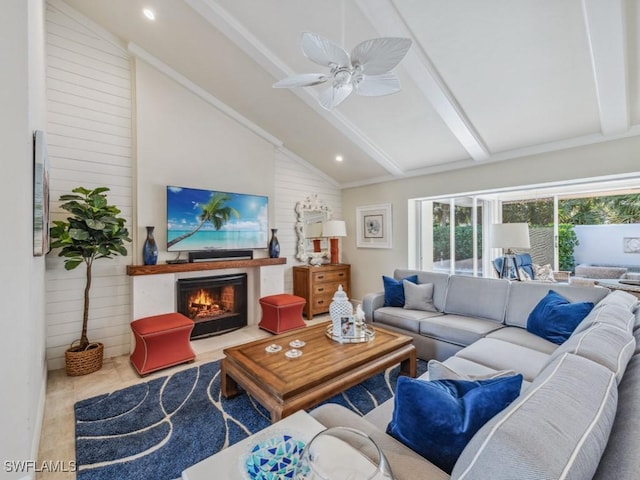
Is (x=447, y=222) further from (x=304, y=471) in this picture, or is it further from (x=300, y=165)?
(x=304, y=471)

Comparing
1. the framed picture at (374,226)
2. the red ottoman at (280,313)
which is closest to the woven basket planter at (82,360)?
the red ottoman at (280,313)

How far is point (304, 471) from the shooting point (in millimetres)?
812

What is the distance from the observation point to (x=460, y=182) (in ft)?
13.8

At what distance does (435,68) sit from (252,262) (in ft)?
10.3

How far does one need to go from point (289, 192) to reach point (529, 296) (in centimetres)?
362

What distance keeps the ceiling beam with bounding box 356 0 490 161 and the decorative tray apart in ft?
8.06

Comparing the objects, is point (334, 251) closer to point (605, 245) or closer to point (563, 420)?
point (605, 245)

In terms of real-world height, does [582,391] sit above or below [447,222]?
below

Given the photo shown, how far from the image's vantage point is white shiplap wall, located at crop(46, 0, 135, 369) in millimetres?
2955

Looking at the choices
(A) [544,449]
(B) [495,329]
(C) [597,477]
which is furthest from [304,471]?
(B) [495,329]

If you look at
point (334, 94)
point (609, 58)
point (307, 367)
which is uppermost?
point (609, 58)

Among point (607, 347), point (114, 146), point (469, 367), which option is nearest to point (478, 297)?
point (469, 367)

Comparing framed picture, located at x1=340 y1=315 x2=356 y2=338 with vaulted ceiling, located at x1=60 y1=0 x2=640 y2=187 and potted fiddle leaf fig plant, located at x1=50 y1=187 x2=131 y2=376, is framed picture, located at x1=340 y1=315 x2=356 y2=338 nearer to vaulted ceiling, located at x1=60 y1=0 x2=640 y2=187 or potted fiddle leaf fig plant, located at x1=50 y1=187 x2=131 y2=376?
potted fiddle leaf fig plant, located at x1=50 y1=187 x2=131 y2=376

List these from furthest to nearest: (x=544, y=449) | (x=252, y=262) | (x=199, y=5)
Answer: (x=252, y=262), (x=199, y=5), (x=544, y=449)
